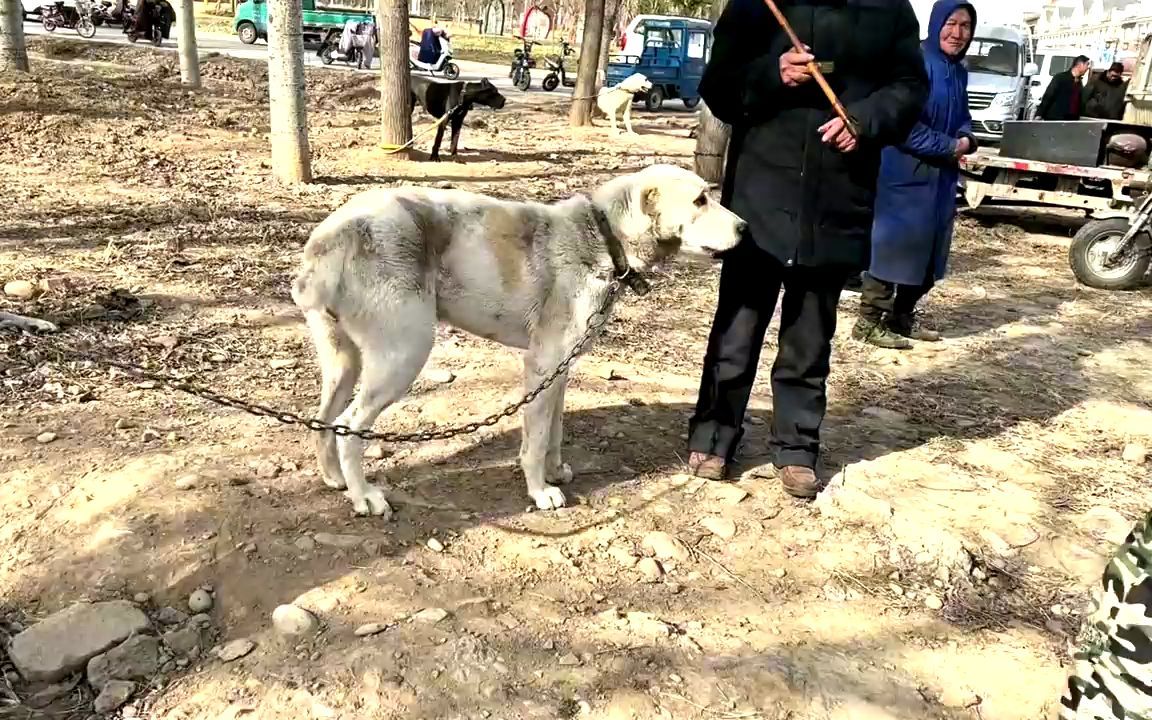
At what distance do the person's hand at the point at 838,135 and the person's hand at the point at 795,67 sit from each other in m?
0.20

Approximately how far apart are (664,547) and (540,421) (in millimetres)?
735

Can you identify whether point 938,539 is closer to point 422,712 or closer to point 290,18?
point 422,712

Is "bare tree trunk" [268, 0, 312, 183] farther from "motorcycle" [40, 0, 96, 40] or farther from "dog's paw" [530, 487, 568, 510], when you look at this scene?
"motorcycle" [40, 0, 96, 40]

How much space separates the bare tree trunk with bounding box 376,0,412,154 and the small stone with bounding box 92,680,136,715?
983cm

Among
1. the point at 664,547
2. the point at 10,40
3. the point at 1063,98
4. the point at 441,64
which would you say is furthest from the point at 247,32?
the point at 664,547

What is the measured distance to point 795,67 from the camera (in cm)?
345

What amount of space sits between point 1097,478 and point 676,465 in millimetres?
2255

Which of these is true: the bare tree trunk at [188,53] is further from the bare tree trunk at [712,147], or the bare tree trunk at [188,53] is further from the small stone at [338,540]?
the small stone at [338,540]

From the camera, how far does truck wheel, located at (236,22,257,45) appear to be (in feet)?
111

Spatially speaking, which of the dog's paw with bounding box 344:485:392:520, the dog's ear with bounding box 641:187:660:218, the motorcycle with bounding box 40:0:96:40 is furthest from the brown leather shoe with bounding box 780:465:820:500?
the motorcycle with bounding box 40:0:96:40

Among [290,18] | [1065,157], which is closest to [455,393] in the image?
[290,18]

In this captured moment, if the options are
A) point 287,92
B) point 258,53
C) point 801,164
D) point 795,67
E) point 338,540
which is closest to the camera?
point 338,540

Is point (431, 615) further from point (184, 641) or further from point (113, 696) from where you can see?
point (113, 696)

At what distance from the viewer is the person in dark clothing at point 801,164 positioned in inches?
140
